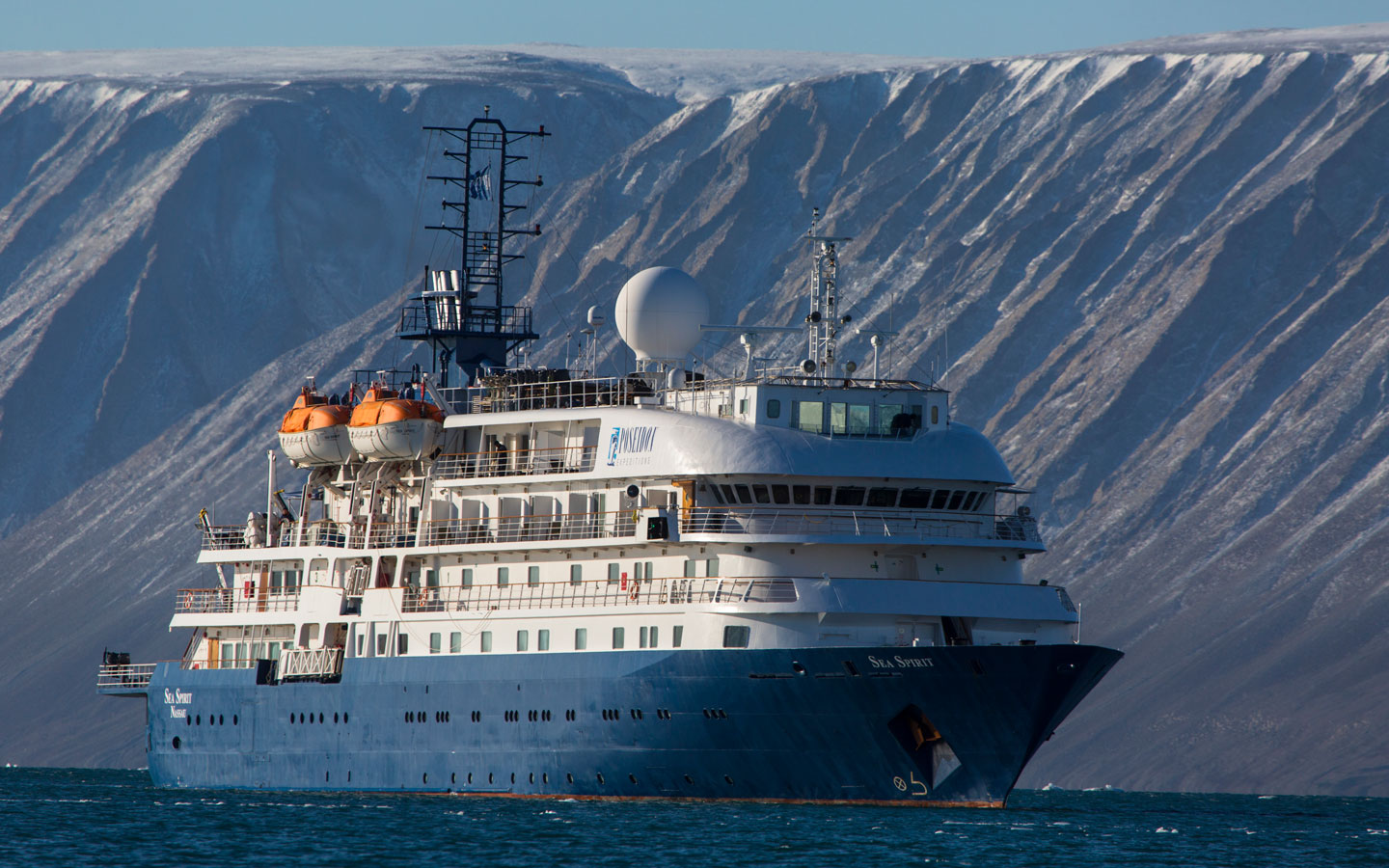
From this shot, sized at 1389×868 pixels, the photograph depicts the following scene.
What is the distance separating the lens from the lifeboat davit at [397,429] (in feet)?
188

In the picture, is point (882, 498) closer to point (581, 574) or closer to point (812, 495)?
point (812, 495)

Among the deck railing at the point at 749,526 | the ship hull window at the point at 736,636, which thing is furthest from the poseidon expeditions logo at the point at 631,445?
the ship hull window at the point at 736,636

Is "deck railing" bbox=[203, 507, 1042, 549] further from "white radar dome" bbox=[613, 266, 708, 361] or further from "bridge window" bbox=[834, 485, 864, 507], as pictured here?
"white radar dome" bbox=[613, 266, 708, 361]

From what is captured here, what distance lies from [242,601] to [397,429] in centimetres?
939

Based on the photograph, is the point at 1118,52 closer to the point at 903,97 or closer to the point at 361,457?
the point at 903,97

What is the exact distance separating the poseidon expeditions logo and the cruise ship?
0.09 m

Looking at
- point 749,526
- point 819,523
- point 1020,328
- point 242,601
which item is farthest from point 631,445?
point 1020,328

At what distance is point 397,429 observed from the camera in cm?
5731

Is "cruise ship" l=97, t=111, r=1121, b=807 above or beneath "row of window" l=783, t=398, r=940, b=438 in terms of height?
beneath

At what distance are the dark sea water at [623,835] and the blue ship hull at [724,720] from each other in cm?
66

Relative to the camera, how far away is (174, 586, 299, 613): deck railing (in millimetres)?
61566

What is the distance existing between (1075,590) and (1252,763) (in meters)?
23.4

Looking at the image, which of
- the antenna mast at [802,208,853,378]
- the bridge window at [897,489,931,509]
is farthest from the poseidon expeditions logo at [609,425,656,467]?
the bridge window at [897,489,931,509]

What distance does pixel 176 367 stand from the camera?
187 m
